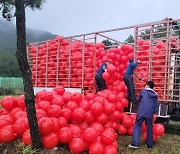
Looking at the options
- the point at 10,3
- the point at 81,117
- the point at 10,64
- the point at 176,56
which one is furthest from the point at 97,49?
the point at 10,64

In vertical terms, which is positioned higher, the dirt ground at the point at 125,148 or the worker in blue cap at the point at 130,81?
the worker in blue cap at the point at 130,81

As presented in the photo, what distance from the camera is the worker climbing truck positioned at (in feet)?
22.5

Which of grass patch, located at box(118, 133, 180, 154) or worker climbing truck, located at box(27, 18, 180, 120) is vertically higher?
worker climbing truck, located at box(27, 18, 180, 120)

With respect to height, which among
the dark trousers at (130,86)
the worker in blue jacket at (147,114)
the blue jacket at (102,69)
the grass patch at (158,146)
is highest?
the blue jacket at (102,69)

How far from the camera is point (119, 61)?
327 inches

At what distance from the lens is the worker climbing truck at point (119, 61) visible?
6.87 m

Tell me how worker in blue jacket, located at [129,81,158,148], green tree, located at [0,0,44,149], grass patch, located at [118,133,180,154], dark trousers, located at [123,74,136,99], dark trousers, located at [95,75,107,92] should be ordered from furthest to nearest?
dark trousers, located at [95,75,107,92] < dark trousers, located at [123,74,136,99] < worker in blue jacket, located at [129,81,158,148] < grass patch, located at [118,133,180,154] < green tree, located at [0,0,44,149]

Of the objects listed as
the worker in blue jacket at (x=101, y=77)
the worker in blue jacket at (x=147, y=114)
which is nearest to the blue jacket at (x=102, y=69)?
the worker in blue jacket at (x=101, y=77)

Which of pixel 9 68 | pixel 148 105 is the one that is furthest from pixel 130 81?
pixel 9 68

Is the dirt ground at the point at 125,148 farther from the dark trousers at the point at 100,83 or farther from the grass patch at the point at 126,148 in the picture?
the dark trousers at the point at 100,83

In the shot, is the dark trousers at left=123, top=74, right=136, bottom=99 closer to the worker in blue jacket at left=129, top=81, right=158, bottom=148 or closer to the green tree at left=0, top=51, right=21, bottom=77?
the worker in blue jacket at left=129, top=81, right=158, bottom=148

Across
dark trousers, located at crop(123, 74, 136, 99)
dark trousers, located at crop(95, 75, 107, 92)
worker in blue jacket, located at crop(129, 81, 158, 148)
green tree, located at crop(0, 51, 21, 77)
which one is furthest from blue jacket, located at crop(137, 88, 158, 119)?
green tree, located at crop(0, 51, 21, 77)

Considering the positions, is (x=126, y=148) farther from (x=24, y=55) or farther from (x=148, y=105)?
(x=24, y=55)

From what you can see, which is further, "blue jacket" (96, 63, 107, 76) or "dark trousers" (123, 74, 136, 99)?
"blue jacket" (96, 63, 107, 76)
